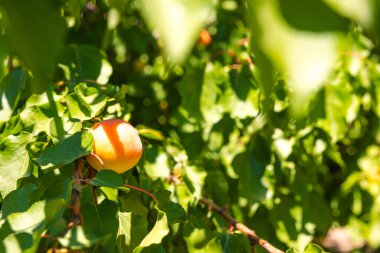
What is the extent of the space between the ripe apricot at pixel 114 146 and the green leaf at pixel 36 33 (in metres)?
0.61

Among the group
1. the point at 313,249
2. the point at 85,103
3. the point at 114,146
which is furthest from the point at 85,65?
the point at 313,249

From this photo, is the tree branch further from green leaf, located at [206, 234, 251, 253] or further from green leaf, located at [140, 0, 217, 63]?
green leaf, located at [140, 0, 217, 63]

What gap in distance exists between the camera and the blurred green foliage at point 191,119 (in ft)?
1.11

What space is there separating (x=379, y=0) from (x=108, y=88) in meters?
0.98

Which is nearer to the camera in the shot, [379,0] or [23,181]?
[379,0]

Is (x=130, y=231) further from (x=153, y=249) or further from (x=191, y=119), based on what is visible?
(x=191, y=119)

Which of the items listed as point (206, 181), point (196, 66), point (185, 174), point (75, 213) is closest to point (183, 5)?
point (75, 213)

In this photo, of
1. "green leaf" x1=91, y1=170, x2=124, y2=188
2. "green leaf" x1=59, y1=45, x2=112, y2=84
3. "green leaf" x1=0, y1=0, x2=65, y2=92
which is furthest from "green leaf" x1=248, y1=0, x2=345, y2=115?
"green leaf" x1=59, y1=45, x2=112, y2=84

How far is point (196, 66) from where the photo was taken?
1764 millimetres

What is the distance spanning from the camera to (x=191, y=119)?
186 cm

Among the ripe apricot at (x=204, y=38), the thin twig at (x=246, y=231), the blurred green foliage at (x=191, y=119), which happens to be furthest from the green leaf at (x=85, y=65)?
the ripe apricot at (x=204, y=38)

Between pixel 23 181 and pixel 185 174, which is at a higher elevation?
pixel 23 181

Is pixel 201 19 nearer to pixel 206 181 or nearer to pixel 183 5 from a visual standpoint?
pixel 183 5

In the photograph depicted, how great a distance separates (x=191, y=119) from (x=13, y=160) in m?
0.84
